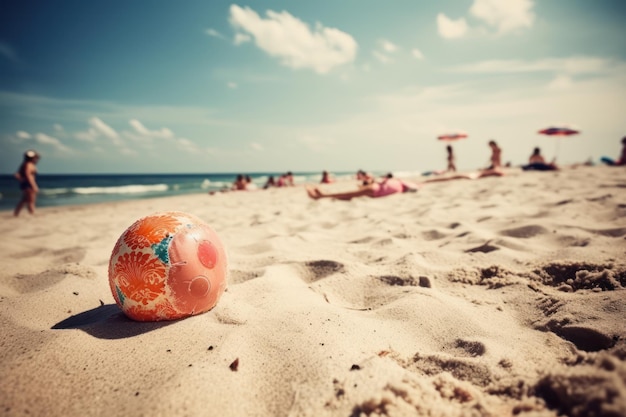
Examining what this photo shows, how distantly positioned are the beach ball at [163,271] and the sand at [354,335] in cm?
11

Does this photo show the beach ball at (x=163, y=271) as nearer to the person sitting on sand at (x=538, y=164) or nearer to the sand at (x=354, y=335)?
the sand at (x=354, y=335)

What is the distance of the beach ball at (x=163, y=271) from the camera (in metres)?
1.81

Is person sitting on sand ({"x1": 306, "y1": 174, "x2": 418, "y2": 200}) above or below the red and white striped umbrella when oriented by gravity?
below

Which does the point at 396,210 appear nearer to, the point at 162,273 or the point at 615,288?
the point at 615,288

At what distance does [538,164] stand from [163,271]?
601 inches

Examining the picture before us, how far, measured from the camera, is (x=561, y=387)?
1.07 metres

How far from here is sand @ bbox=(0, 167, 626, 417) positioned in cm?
122

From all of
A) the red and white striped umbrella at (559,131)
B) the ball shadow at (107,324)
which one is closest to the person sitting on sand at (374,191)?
the ball shadow at (107,324)

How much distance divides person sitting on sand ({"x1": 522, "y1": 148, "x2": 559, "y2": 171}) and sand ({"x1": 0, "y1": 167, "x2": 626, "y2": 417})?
36.5 ft

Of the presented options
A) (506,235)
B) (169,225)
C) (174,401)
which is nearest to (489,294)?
(506,235)

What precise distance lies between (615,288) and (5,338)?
11.9ft

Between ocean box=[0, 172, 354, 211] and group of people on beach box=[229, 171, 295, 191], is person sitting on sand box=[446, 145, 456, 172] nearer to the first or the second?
group of people on beach box=[229, 171, 295, 191]

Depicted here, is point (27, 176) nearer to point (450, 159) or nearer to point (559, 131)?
point (450, 159)

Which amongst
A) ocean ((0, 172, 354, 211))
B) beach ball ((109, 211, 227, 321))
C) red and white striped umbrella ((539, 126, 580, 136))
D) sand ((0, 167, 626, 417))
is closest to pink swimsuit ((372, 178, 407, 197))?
sand ((0, 167, 626, 417))
